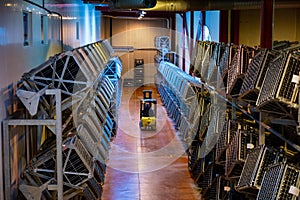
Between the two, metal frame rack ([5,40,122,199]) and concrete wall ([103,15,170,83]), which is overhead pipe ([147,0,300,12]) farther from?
concrete wall ([103,15,170,83])

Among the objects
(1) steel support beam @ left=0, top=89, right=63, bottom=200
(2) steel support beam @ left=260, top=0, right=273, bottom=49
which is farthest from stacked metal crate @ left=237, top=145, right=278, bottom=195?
(2) steel support beam @ left=260, top=0, right=273, bottom=49

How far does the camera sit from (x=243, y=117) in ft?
20.3

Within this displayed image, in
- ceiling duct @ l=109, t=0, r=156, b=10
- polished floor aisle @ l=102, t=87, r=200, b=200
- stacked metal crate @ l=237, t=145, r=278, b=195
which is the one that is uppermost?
ceiling duct @ l=109, t=0, r=156, b=10

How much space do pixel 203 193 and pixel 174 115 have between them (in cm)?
595

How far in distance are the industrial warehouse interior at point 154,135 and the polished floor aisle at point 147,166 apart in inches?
0.9

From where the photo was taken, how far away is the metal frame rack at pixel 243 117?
3.72m

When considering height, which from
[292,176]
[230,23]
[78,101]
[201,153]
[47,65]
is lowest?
[201,153]

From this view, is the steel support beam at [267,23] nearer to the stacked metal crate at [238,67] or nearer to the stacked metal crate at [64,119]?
the stacked metal crate at [238,67]

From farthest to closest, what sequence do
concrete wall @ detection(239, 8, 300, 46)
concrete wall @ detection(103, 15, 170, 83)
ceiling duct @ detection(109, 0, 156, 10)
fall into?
1. concrete wall @ detection(103, 15, 170, 83)
2. concrete wall @ detection(239, 8, 300, 46)
3. ceiling duct @ detection(109, 0, 156, 10)

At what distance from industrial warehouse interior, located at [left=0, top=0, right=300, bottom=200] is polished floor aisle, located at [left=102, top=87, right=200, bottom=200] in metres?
0.02

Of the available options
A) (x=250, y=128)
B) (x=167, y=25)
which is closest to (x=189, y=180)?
(x=250, y=128)

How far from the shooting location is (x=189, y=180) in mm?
7953

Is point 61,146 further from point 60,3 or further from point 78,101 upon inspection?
point 60,3

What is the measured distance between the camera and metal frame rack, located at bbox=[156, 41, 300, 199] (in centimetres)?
372
